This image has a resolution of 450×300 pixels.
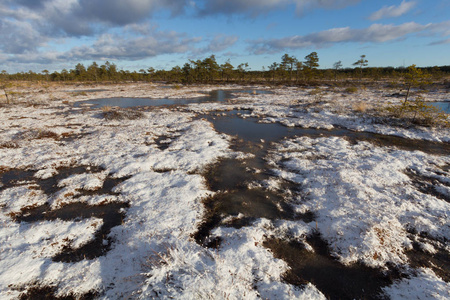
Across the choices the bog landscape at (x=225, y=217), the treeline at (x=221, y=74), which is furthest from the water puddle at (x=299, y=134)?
the treeline at (x=221, y=74)

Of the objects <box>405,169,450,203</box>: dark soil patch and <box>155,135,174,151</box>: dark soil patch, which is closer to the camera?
<box>405,169,450,203</box>: dark soil patch

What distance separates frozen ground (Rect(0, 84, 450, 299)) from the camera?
507cm

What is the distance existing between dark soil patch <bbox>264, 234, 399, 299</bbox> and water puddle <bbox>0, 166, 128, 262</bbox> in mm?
5601

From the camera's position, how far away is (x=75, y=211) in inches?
319

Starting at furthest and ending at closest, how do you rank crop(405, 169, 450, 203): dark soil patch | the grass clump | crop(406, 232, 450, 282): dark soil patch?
the grass clump < crop(405, 169, 450, 203): dark soil patch < crop(406, 232, 450, 282): dark soil patch

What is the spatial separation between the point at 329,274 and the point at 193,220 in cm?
458

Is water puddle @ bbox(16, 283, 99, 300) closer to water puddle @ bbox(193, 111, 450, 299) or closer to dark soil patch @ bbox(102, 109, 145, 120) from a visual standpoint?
water puddle @ bbox(193, 111, 450, 299)

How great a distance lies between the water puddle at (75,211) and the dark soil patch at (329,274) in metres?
5.60


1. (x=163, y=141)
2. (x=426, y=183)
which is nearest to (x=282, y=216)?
(x=426, y=183)

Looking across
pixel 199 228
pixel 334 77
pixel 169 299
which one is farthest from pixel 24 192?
pixel 334 77

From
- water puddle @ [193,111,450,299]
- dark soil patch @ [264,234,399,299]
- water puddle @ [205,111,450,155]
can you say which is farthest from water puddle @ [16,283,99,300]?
water puddle @ [205,111,450,155]

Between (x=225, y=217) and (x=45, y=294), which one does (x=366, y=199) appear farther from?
(x=45, y=294)

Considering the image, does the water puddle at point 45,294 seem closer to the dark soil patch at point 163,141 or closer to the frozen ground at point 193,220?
the frozen ground at point 193,220

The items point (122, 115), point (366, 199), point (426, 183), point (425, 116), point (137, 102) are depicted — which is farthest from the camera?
point (137, 102)
